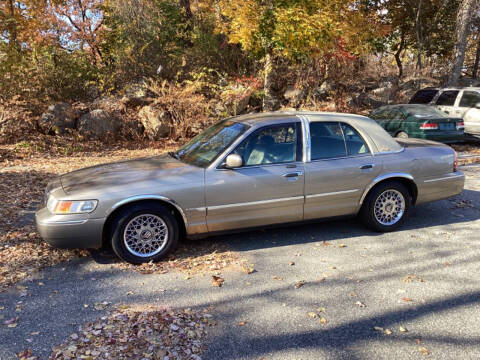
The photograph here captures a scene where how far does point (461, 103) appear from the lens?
40.4ft

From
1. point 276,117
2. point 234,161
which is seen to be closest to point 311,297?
point 234,161

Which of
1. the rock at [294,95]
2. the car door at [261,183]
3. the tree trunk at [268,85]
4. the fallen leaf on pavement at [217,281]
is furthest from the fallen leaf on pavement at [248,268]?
the rock at [294,95]

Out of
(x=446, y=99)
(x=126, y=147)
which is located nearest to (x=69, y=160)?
(x=126, y=147)

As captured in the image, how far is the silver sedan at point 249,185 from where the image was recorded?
14.2ft

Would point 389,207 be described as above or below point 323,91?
below

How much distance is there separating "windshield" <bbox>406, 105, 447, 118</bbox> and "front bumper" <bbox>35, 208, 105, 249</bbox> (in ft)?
32.6

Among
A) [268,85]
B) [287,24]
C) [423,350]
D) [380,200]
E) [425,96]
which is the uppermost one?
[287,24]

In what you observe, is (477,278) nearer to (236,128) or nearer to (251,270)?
(251,270)

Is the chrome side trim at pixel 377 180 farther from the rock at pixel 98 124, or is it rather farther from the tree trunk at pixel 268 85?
the tree trunk at pixel 268 85

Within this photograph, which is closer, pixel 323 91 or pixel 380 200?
pixel 380 200

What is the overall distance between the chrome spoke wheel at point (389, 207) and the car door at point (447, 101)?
831 cm

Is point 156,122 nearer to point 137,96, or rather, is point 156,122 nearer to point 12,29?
point 137,96

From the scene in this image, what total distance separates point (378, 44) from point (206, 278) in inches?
680

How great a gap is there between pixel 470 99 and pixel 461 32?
15.6 feet
